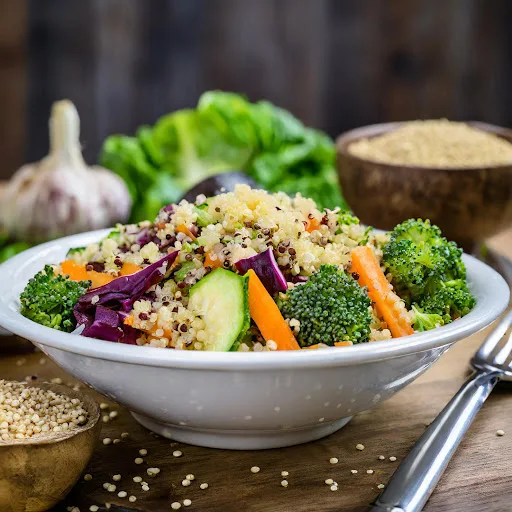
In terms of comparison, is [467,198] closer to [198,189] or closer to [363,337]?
[198,189]

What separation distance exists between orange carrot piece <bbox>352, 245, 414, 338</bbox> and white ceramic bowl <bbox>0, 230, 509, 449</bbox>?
0.11m

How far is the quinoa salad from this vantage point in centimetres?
196

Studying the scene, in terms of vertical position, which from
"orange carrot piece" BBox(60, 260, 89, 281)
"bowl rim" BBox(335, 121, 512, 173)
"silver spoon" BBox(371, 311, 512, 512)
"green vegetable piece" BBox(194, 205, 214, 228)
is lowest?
"silver spoon" BBox(371, 311, 512, 512)

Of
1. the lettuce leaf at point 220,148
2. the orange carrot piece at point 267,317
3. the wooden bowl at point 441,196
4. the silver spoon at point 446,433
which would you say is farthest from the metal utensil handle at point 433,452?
the lettuce leaf at point 220,148

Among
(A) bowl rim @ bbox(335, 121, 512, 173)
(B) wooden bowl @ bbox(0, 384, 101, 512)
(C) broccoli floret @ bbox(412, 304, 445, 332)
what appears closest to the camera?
(B) wooden bowl @ bbox(0, 384, 101, 512)

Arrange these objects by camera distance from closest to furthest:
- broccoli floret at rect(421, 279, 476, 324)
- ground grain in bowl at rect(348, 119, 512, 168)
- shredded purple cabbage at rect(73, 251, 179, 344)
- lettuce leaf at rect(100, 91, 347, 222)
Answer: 1. shredded purple cabbage at rect(73, 251, 179, 344)
2. broccoli floret at rect(421, 279, 476, 324)
3. ground grain in bowl at rect(348, 119, 512, 168)
4. lettuce leaf at rect(100, 91, 347, 222)

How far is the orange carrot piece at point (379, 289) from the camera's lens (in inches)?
82.4

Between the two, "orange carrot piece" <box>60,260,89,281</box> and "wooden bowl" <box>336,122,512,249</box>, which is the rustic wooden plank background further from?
"orange carrot piece" <box>60,260,89,281</box>

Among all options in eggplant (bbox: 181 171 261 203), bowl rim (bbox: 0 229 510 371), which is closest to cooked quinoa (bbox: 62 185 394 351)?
bowl rim (bbox: 0 229 510 371)

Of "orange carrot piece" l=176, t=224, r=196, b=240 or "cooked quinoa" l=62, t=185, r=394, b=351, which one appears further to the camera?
"orange carrot piece" l=176, t=224, r=196, b=240

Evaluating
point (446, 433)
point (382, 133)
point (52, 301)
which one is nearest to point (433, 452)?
point (446, 433)

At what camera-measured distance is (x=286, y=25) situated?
663 cm

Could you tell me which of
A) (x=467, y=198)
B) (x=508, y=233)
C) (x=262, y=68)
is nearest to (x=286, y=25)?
(x=262, y=68)

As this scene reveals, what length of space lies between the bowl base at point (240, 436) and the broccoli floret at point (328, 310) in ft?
0.88
